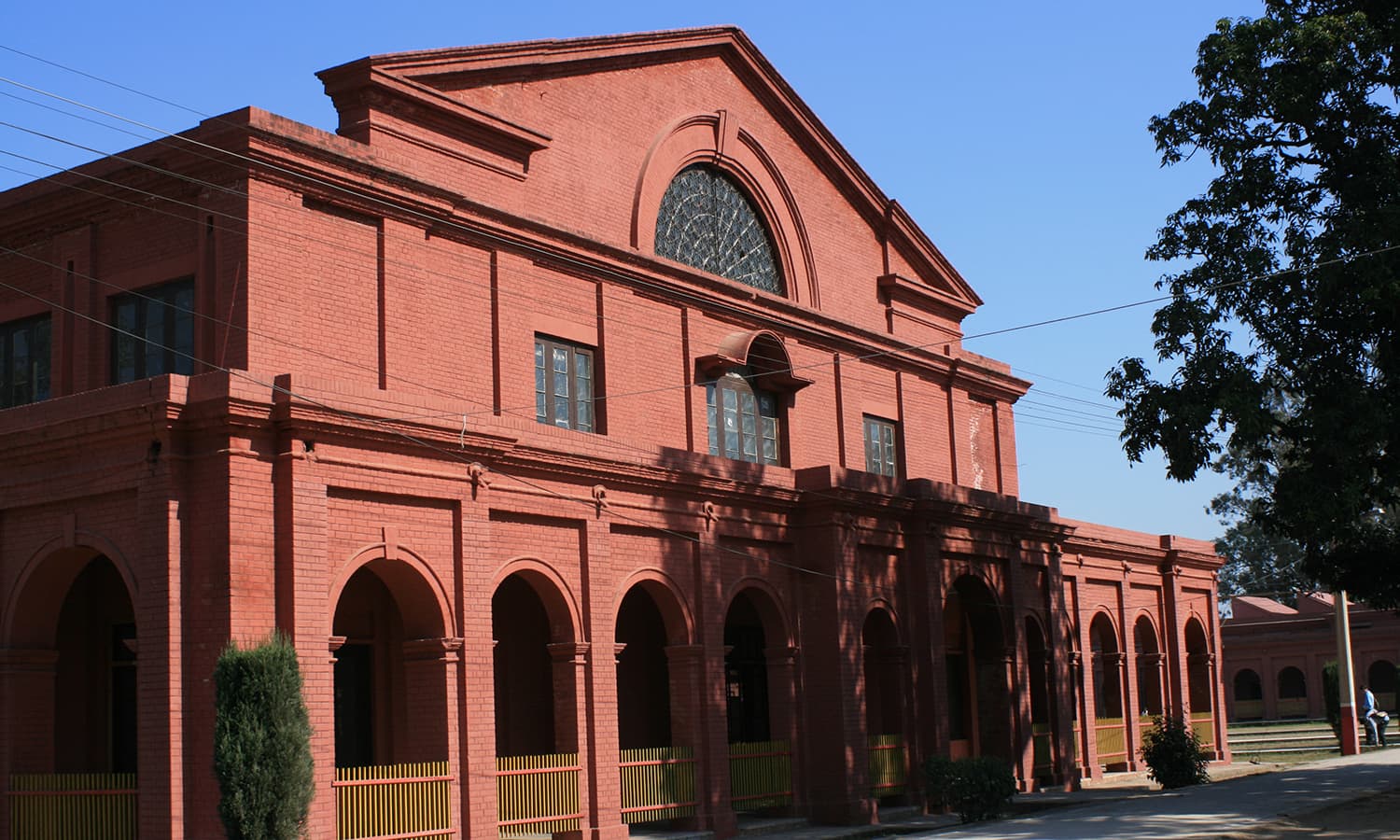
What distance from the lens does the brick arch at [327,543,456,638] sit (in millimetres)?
17109

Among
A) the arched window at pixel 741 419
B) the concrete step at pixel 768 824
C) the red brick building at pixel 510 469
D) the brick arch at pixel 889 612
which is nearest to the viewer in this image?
the red brick building at pixel 510 469

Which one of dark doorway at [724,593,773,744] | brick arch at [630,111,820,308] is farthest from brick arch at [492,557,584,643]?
brick arch at [630,111,820,308]

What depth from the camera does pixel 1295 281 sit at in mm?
21609

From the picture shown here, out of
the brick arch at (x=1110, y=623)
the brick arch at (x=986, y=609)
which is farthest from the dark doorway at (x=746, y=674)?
the brick arch at (x=1110, y=623)

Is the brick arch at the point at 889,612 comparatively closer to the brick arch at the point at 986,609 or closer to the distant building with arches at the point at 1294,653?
the brick arch at the point at 986,609

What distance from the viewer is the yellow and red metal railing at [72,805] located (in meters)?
15.7

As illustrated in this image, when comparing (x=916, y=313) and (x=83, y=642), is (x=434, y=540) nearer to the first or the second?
(x=83, y=642)

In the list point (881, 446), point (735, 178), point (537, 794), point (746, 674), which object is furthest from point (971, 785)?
point (735, 178)

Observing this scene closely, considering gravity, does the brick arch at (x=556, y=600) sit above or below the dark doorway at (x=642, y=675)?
above

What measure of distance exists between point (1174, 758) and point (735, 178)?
13283 mm

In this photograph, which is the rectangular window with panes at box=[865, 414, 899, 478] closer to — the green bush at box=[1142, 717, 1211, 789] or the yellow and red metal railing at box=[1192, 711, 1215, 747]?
the green bush at box=[1142, 717, 1211, 789]

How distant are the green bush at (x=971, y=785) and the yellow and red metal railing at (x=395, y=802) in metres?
8.66

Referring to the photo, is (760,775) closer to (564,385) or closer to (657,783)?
(657,783)

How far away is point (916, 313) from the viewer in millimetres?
30500
